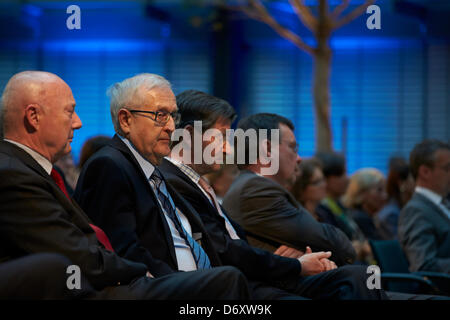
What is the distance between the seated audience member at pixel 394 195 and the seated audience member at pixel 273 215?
8.30ft

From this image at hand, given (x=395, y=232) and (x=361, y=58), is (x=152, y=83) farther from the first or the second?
(x=361, y=58)

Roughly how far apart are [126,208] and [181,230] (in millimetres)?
356

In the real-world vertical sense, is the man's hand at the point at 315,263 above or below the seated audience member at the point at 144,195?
below

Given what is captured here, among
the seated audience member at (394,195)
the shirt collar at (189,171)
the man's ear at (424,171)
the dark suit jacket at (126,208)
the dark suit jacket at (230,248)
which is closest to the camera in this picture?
the dark suit jacket at (126,208)

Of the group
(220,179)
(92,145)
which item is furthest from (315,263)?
(220,179)

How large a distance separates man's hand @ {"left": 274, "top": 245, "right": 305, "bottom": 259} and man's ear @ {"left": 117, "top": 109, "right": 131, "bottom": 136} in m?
1.18

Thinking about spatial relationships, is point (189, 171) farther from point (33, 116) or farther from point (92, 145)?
point (92, 145)

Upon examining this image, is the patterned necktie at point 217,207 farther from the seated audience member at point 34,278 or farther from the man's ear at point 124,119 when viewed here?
the seated audience member at point 34,278

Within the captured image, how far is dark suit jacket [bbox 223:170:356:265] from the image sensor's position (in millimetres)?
3752

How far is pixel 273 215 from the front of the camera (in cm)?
376

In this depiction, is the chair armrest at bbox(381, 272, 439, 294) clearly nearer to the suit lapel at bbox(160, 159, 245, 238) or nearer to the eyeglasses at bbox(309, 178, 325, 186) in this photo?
the eyeglasses at bbox(309, 178, 325, 186)

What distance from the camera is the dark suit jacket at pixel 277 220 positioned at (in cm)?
375

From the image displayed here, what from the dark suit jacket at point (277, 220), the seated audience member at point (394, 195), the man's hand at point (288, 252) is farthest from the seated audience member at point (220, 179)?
the man's hand at point (288, 252)
